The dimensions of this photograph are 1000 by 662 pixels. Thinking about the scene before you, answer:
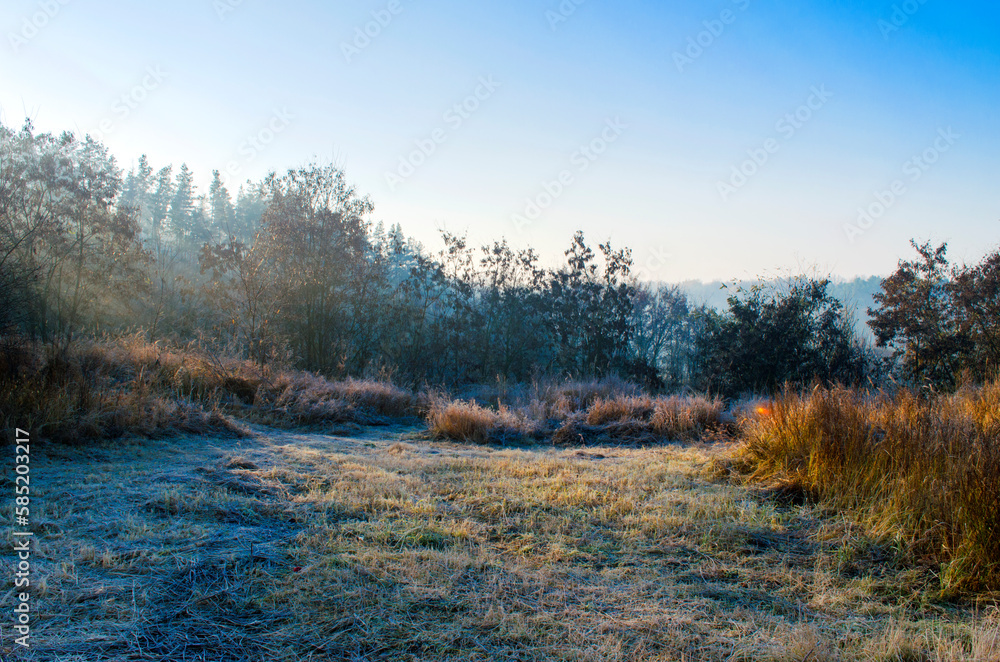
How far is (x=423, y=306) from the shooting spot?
2172 cm

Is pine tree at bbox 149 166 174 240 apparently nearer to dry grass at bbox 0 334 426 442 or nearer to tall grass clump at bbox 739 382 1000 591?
dry grass at bbox 0 334 426 442

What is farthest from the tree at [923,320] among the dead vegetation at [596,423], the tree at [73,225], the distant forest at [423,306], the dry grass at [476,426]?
the tree at [73,225]

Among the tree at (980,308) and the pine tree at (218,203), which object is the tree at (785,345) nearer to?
the tree at (980,308)

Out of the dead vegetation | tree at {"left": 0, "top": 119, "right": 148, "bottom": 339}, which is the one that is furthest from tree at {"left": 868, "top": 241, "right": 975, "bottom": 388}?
tree at {"left": 0, "top": 119, "right": 148, "bottom": 339}

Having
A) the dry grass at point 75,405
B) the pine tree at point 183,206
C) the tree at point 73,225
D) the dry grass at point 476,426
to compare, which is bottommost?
the dry grass at point 476,426

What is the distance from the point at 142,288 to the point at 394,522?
1923 centimetres

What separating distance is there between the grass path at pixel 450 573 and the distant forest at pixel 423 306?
942cm

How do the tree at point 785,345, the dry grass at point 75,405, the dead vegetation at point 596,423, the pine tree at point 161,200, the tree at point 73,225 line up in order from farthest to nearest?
the pine tree at point 161,200 → the tree at point 785,345 → the tree at point 73,225 → the dead vegetation at point 596,423 → the dry grass at point 75,405

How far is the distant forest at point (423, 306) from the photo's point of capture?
15867 mm

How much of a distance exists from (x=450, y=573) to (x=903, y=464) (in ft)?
11.9

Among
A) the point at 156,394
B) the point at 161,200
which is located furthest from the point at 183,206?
the point at 156,394

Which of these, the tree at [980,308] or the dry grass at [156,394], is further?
the tree at [980,308]

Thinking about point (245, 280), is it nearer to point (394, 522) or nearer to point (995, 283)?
point (394, 522)

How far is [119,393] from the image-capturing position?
664 cm
